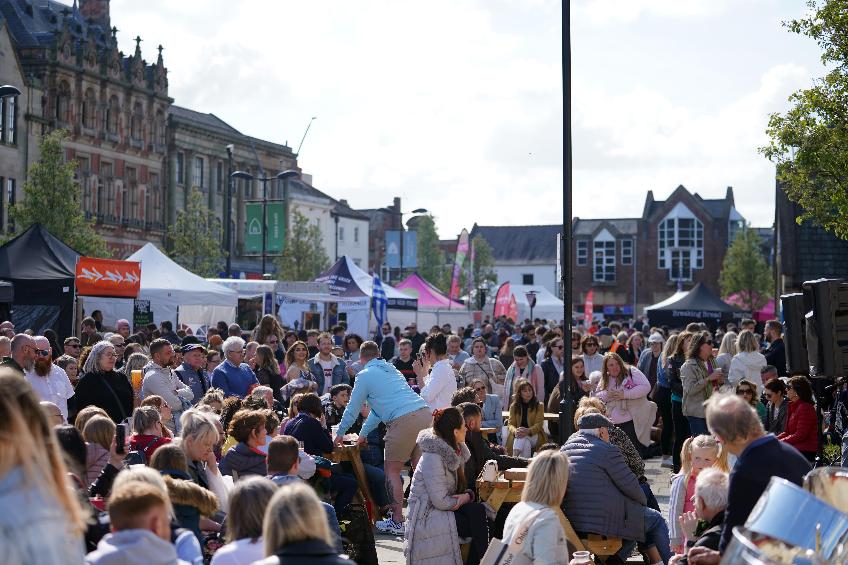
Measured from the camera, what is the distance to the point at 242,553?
566 cm

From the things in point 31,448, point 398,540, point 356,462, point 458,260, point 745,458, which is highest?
point 458,260

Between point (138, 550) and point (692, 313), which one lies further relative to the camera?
point (692, 313)

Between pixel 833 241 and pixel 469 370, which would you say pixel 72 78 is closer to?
pixel 833 241

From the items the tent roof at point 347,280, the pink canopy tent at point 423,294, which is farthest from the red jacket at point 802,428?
the pink canopy tent at point 423,294

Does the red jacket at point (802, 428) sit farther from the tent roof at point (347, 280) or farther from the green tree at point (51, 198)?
the green tree at point (51, 198)

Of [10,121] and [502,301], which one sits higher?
[10,121]

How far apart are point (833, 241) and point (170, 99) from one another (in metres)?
46.3

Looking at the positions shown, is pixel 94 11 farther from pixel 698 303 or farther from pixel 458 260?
pixel 698 303

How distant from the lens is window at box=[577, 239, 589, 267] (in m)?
106

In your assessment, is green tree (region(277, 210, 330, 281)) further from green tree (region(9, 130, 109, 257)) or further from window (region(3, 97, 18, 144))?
green tree (region(9, 130, 109, 257))

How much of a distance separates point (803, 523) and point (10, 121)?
2196 inches

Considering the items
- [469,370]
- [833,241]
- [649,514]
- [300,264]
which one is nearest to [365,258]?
[300,264]

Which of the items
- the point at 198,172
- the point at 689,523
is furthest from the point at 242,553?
the point at 198,172

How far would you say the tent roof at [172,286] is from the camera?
27859mm
